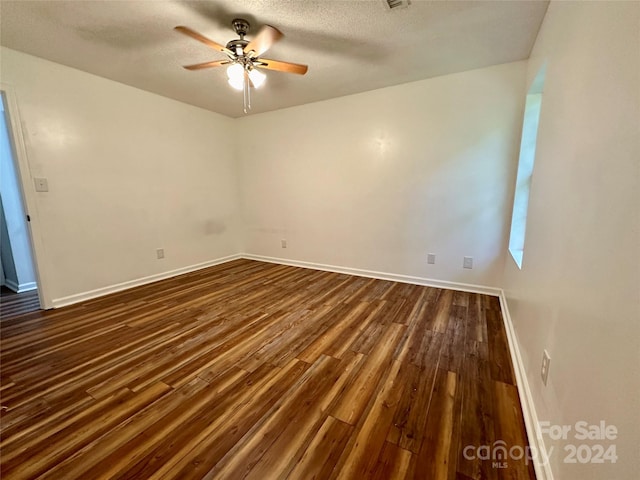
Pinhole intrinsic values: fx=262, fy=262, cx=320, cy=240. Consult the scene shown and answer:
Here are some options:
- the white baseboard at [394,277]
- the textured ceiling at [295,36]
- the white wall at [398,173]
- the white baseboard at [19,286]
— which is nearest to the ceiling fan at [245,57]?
the textured ceiling at [295,36]

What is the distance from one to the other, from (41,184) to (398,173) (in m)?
3.91

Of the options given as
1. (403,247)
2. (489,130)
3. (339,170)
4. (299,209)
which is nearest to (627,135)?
(489,130)

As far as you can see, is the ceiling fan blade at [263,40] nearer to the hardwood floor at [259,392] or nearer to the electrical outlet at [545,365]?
the hardwood floor at [259,392]

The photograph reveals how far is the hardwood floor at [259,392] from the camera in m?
1.18

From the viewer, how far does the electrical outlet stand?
117 centimetres

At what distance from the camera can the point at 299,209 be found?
4227 mm

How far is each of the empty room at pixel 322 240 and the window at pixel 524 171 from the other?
→ 4 cm

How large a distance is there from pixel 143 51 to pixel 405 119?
9.23 ft

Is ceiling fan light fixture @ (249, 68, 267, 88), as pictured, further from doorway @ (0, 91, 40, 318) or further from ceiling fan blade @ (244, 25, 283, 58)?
doorway @ (0, 91, 40, 318)

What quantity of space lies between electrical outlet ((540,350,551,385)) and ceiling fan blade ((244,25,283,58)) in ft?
7.80

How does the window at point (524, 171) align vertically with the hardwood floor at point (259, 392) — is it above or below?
above

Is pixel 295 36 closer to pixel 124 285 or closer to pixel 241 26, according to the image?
pixel 241 26

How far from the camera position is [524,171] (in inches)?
102

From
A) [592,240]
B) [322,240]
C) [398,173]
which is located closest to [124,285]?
[322,240]
